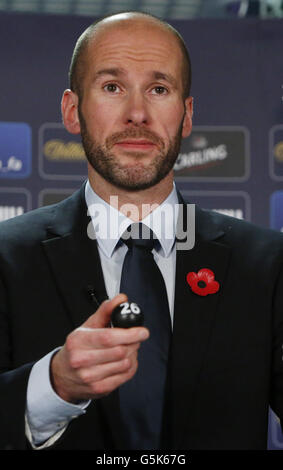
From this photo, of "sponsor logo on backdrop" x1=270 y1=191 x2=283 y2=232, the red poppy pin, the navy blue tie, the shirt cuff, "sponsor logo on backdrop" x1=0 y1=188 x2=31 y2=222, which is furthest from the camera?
"sponsor logo on backdrop" x1=270 y1=191 x2=283 y2=232

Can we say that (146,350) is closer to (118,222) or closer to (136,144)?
(118,222)

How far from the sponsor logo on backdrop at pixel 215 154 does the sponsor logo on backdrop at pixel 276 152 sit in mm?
91

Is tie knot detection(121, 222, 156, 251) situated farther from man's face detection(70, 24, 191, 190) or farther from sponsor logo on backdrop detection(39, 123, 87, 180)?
sponsor logo on backdrop detection(39, 123, 87, 180)

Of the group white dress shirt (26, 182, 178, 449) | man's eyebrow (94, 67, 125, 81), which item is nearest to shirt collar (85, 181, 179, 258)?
white dress shirt (26, 182, 178, 449)

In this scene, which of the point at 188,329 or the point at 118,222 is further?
the point at 118,222

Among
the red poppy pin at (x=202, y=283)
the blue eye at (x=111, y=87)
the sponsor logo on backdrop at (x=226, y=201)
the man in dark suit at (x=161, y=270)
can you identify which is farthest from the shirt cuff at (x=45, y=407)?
the sponsor logo on backdrop at (x=226, y=201)

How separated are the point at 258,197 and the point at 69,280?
5.53ft

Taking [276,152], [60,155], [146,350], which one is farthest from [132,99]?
[276,152]

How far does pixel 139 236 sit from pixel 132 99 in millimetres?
263

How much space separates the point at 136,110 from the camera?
152 cm

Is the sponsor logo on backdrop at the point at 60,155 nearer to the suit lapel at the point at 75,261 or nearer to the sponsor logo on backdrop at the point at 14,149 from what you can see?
the sponsor logo on backdrop at the point at 14,149

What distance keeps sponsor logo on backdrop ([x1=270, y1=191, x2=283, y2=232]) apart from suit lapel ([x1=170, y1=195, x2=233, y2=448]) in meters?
1.52

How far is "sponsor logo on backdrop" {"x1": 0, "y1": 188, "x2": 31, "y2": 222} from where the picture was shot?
2955 millimetres

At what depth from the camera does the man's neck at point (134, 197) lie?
5.21 ft
